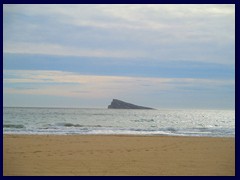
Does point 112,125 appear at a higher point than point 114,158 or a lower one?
lower

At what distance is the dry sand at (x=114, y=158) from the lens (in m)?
7.80

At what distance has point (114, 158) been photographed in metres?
9.22

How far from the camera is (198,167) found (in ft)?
27.4

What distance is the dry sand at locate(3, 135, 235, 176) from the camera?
25.6ft

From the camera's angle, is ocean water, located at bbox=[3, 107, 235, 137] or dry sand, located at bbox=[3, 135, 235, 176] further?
ocean water, located at bbox=[3, 107, 235, 137]

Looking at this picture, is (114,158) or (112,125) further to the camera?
(112,125)

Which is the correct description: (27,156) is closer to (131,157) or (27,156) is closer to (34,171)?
(34,171)

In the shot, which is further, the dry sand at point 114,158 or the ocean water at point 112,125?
the ocean water at point 112,125

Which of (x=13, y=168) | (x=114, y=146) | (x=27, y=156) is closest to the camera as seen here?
(x=13, y=168)

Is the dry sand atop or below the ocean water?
atop

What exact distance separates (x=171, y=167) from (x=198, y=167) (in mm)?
613

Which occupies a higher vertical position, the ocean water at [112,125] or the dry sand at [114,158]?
the dry sand at [114,158]
